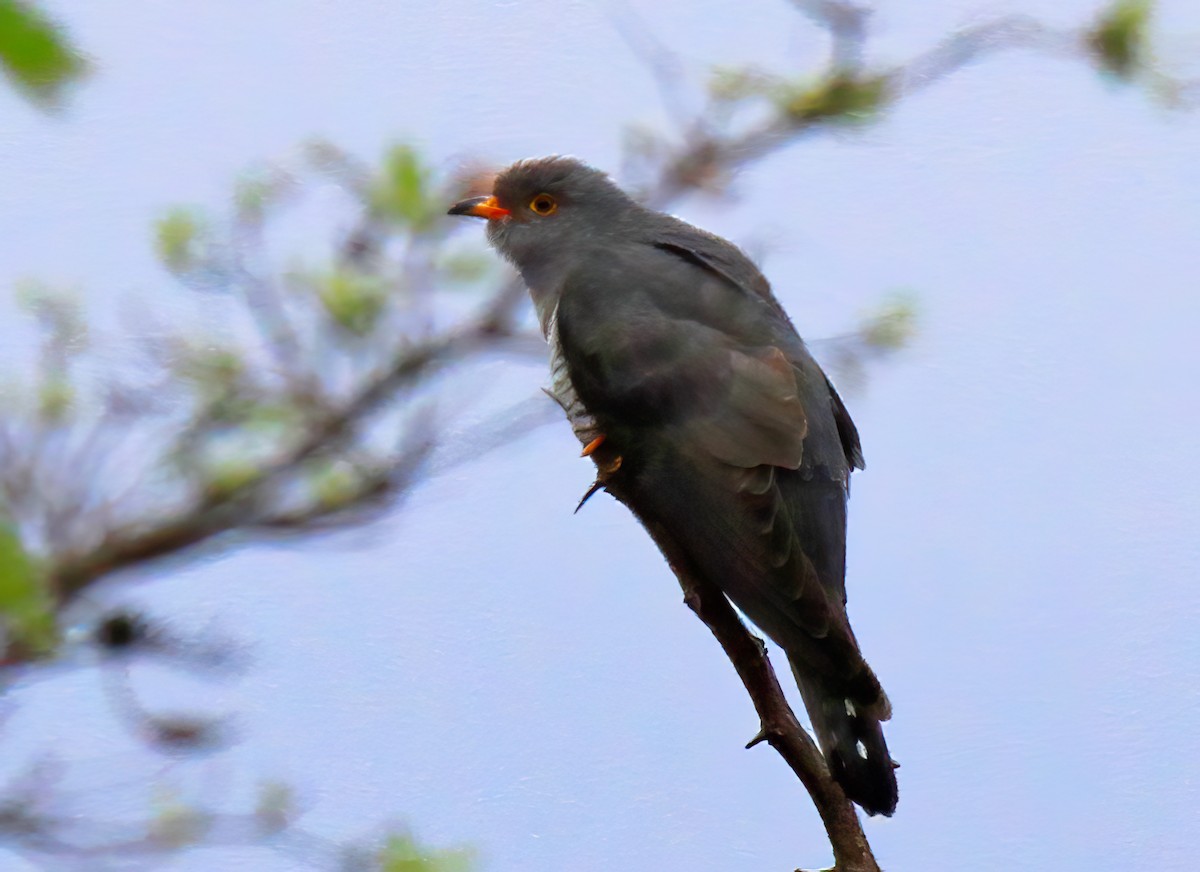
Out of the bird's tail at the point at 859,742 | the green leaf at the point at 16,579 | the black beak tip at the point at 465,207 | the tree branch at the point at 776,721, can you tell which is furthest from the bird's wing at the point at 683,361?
the green leaf at the point at 16,579

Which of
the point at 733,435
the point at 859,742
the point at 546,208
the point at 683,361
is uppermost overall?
the point at 546,208

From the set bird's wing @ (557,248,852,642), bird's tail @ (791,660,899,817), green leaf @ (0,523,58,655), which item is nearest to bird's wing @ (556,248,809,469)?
bird's wing @ (557,248,852,642)

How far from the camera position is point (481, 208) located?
2041 millimetres

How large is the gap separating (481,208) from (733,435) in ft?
2.48

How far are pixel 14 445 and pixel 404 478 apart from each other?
0.58m

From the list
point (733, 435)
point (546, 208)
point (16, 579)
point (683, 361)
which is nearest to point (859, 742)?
point (733, 435)

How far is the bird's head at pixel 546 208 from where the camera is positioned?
6.40 feet

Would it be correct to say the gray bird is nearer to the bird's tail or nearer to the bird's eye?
the bird's tail

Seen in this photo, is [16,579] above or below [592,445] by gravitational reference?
below

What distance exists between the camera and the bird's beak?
6.66 ft

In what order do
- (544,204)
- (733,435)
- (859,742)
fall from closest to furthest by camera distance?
(859,742)
(733,435)
(544,204)

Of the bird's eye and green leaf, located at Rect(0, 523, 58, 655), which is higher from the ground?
the bird's eye

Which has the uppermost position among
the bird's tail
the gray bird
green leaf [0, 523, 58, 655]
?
the gray bird

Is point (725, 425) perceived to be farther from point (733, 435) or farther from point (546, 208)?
point (546, 208)
